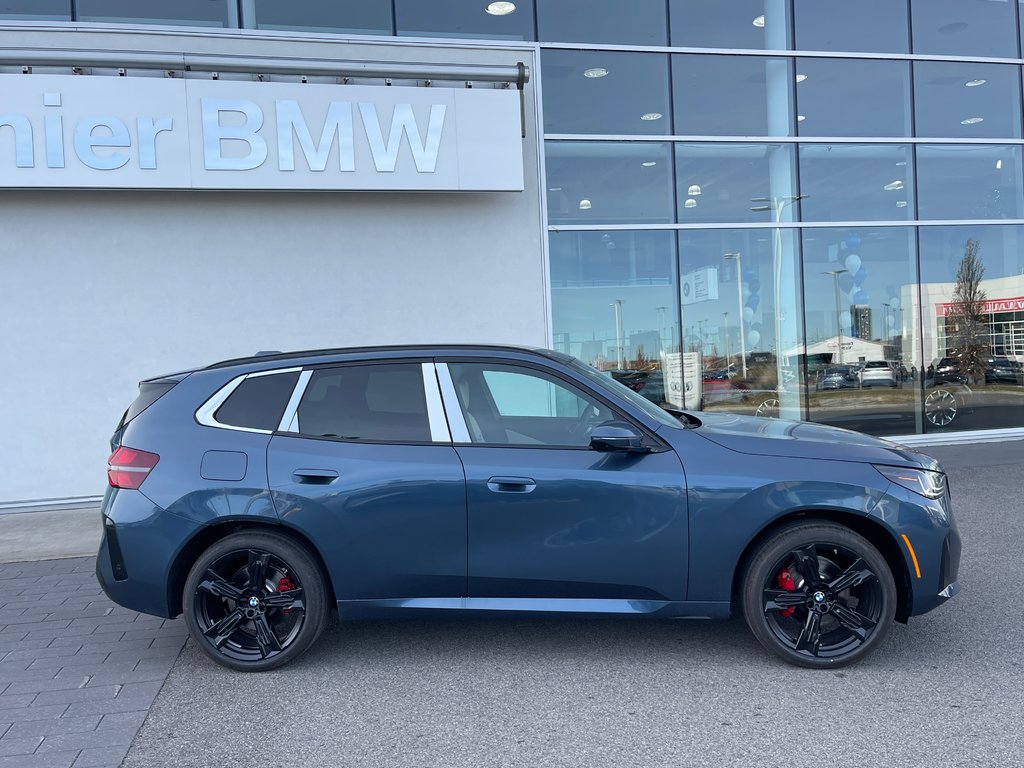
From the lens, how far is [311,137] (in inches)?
356

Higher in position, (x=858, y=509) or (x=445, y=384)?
(x=445, y=384)

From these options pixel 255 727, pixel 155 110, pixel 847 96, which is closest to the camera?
pixel 255 727

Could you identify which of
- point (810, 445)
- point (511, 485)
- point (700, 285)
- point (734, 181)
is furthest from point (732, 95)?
point (511, 485)

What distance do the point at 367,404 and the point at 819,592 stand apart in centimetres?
258

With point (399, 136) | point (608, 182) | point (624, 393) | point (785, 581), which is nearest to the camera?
point (785, 581)

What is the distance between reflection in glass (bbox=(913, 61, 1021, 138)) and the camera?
1191cm

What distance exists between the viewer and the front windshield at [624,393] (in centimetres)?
425

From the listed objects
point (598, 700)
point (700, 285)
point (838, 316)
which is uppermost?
point (700, 285)

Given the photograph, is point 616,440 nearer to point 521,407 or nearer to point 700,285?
point 521,407

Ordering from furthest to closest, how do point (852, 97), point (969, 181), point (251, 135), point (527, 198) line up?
1. point (969, 181)
2. point (852, 97)
3. point (527, 198)
4. point (251, 135)

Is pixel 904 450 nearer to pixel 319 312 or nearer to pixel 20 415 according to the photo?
pixel 319 312

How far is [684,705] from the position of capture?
3.61m

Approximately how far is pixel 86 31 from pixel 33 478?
17.3 ft

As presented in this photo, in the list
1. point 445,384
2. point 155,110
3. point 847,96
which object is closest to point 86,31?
point 155,110
